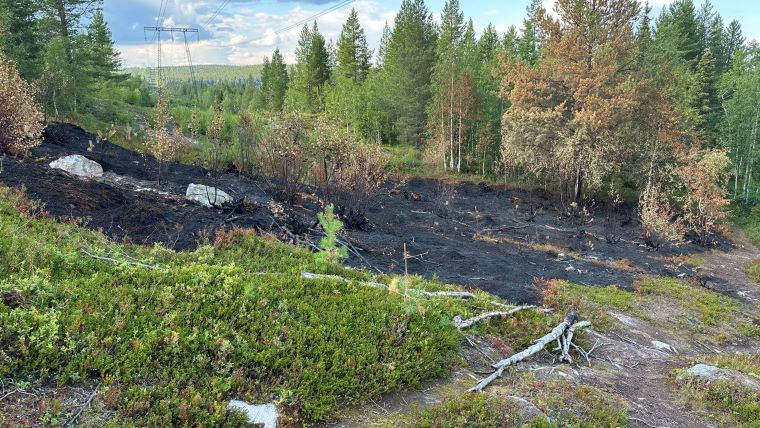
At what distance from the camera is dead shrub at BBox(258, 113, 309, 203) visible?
38.2ft

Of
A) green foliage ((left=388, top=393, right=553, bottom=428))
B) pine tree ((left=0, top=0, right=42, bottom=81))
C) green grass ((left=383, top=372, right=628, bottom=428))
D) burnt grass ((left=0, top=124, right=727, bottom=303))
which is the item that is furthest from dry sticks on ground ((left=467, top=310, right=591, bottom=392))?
pine tree ((left=0, top=0, right=42, bottom=81))

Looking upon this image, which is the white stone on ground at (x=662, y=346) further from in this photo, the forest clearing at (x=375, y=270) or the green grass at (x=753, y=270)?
the green grass at (x=753, y=270)

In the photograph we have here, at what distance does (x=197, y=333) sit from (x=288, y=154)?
834 centimetres

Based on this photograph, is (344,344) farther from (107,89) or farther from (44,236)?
(107,89)

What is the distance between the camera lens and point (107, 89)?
3362 centimetres

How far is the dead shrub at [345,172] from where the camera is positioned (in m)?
11.6

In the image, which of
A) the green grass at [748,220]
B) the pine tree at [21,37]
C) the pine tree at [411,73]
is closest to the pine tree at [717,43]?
the green grass at [748,220]

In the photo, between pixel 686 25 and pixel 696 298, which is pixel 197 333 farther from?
pixel 686 25

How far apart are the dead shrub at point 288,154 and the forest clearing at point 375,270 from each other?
82mm

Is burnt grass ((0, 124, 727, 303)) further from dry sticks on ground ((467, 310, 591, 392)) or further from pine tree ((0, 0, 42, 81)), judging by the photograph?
pine tree ((0, 0, 42, 81))

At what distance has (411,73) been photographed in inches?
1148

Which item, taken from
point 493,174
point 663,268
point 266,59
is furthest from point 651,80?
point 266,59

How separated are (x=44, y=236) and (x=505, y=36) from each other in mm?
39264

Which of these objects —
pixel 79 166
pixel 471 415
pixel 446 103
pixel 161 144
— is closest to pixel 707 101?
pixel 446 103
